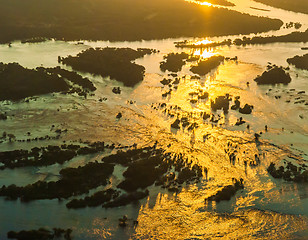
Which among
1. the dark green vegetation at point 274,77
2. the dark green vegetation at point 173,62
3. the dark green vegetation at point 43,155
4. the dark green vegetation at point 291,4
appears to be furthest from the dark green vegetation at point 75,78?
the dark green vegetation at point 291,4

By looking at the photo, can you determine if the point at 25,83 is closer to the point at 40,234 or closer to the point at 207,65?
the point at 40,234

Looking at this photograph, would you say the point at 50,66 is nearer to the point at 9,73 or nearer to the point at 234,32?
the point at 9,73

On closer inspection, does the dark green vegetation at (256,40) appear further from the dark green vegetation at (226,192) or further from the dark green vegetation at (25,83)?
the dark green vegetation at (226,192)

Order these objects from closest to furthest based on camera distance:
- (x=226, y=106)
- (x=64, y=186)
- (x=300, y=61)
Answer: (x=64, y=186) < (x=226, y=106) < (x=300, y=61)

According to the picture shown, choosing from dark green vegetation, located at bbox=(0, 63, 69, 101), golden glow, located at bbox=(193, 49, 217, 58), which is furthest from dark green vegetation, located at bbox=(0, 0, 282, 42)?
dark green vegetation, located at bbox=(0, 63, 69, 101)

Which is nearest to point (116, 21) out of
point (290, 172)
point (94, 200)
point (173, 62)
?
point (173, 62)
